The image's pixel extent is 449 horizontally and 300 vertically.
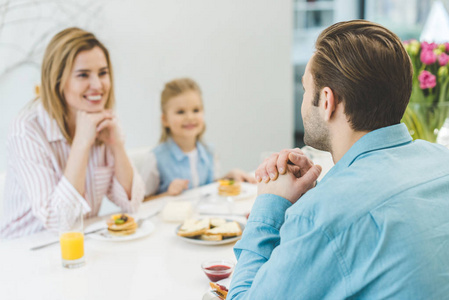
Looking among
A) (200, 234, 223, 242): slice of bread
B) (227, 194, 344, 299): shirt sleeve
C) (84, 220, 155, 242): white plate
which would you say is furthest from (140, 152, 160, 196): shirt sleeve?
(227, 194, 344, 299): shirt sleeve

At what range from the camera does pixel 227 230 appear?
4.77 feet

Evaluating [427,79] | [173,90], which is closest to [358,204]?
[427,79]

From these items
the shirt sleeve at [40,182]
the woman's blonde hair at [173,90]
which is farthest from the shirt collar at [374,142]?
A: the woman's blonde hair at [173,90]

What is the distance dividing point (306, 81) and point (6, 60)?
1.85 m

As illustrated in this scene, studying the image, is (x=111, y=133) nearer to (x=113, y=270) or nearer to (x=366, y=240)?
(x=113, y=270)

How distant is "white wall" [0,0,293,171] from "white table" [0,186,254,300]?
119 centimetres

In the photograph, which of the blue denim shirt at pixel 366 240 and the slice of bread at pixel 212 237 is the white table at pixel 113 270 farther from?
the blue denim shirt at pixel 366 240

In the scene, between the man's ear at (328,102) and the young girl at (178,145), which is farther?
the young girl at (178,145)

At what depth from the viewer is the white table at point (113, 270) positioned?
1.12 meters

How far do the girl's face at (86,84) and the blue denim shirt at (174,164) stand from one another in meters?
0.70

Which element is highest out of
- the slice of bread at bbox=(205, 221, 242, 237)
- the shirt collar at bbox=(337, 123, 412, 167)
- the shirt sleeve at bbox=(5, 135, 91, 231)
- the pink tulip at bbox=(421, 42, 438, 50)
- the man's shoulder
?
the pink tulip at bbox=(421, 42, 438, 50)

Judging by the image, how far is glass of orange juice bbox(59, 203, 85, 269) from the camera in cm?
127

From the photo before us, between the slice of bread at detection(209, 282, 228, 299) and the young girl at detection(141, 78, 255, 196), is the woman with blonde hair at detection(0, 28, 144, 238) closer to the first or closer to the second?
the young girl at detection(141, 78, 255, 196)

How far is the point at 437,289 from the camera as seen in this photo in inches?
29.9
